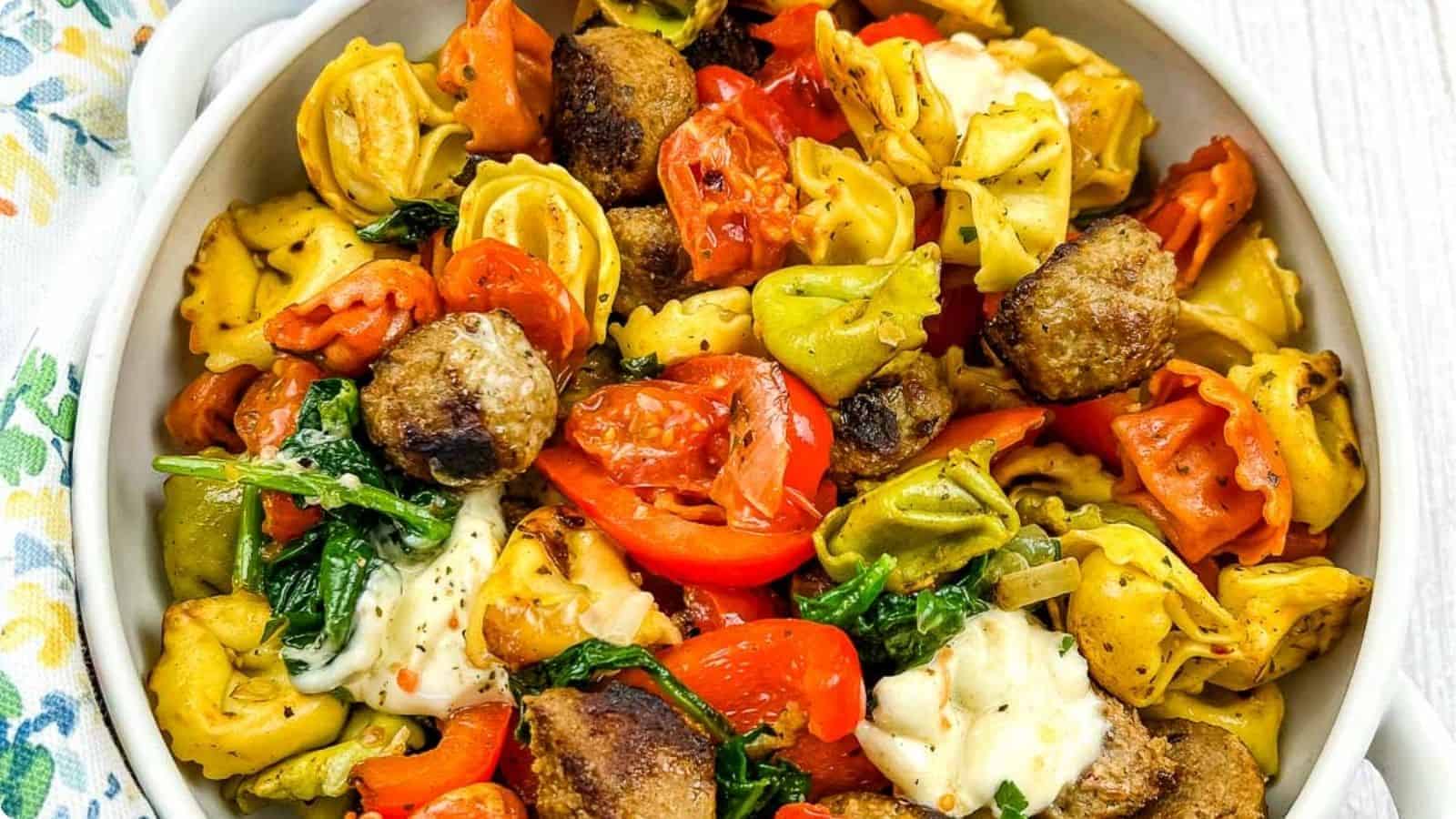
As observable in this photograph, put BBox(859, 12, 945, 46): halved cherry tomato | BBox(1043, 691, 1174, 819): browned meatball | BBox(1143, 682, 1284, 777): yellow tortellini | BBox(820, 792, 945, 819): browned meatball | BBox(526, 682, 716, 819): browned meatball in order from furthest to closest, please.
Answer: BBox(859, 12, 945, 46): halved cherry tomato < BBox(1143, 682, 1284, 777): yellow tortellini < BBox(1043, 691, 1174, 819): browned meatball < BBox(820, 792, 945, 819): browned meatball < BBox(526, 682, 716, 819): browned meatball

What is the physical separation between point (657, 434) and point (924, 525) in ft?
1.89

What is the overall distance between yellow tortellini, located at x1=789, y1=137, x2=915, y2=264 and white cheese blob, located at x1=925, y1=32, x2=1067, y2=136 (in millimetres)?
238

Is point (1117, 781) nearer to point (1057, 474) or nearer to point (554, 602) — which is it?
point (1057, 474)

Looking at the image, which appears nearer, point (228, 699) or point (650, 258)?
point (228, 699)

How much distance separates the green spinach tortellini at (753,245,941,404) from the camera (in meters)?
2.82

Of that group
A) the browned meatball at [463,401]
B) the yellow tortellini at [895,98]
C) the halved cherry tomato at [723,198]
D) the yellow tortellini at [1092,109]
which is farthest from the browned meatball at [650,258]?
the yellow tortellini at [1092,109]

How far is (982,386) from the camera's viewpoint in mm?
3055

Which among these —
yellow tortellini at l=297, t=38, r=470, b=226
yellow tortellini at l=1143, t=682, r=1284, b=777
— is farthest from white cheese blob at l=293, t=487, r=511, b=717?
yellow tortellini at l=1143, t=682, r=1284, b=777

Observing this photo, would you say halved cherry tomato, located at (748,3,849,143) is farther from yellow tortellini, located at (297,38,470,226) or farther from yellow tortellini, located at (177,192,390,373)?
yellow tortellini, located at (177,192,390,373)

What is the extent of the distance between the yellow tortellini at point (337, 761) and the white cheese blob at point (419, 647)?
0.14 ft

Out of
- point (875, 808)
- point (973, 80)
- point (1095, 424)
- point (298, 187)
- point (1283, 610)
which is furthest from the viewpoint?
point (298, 187)

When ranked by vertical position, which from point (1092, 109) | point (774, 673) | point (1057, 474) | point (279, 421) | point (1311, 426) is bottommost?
point (774, 673)

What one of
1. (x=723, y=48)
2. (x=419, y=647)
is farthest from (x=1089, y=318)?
(x=419, y=647)

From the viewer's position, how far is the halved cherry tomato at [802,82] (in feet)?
10.8
